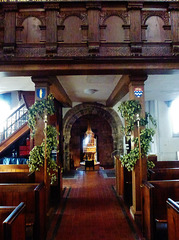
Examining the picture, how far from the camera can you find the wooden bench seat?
→ 6.03ft

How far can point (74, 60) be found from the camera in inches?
138

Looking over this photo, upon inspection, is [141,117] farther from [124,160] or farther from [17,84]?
[17,84]

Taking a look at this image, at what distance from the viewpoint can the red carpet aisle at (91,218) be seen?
319 centimetres

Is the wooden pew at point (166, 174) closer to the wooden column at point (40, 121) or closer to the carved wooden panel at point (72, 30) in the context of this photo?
the wooden column at point (40, 121)

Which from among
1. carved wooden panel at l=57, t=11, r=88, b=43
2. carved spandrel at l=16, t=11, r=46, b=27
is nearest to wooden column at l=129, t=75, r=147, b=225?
carved wooden panel at l=57, t=11, r=88, b=43

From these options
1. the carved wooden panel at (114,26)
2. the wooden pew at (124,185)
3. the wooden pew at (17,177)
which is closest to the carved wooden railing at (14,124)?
the wooden pew at (17,177)

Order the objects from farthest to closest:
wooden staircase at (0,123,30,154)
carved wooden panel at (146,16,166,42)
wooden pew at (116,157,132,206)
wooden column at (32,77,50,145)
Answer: wooden staircase at (0,123,30,154) < wooden pew at (116,157,132,206) < wooden column at (32,77,50,145) < carved wooden panel at (146,16,166,42)

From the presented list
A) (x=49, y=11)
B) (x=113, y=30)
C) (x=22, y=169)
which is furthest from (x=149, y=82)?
(x=22, y=169)

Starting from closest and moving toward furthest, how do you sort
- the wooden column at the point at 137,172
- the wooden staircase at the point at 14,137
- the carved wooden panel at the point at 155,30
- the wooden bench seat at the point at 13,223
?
the wooden bench seat at the point at 13,223 < the carved wooden panel at the point at 155,30 < the wooden column at the point at 137,172 < the wooden staircase at the point at 14,137

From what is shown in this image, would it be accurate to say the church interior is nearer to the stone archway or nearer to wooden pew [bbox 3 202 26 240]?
wooden pew [bbox 3 202 26 240]

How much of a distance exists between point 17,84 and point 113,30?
122 inches

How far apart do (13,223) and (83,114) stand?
7049mm

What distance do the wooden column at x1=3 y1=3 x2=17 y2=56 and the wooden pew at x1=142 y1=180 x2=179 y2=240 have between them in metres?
3.27

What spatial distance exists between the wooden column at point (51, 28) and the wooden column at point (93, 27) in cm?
60
